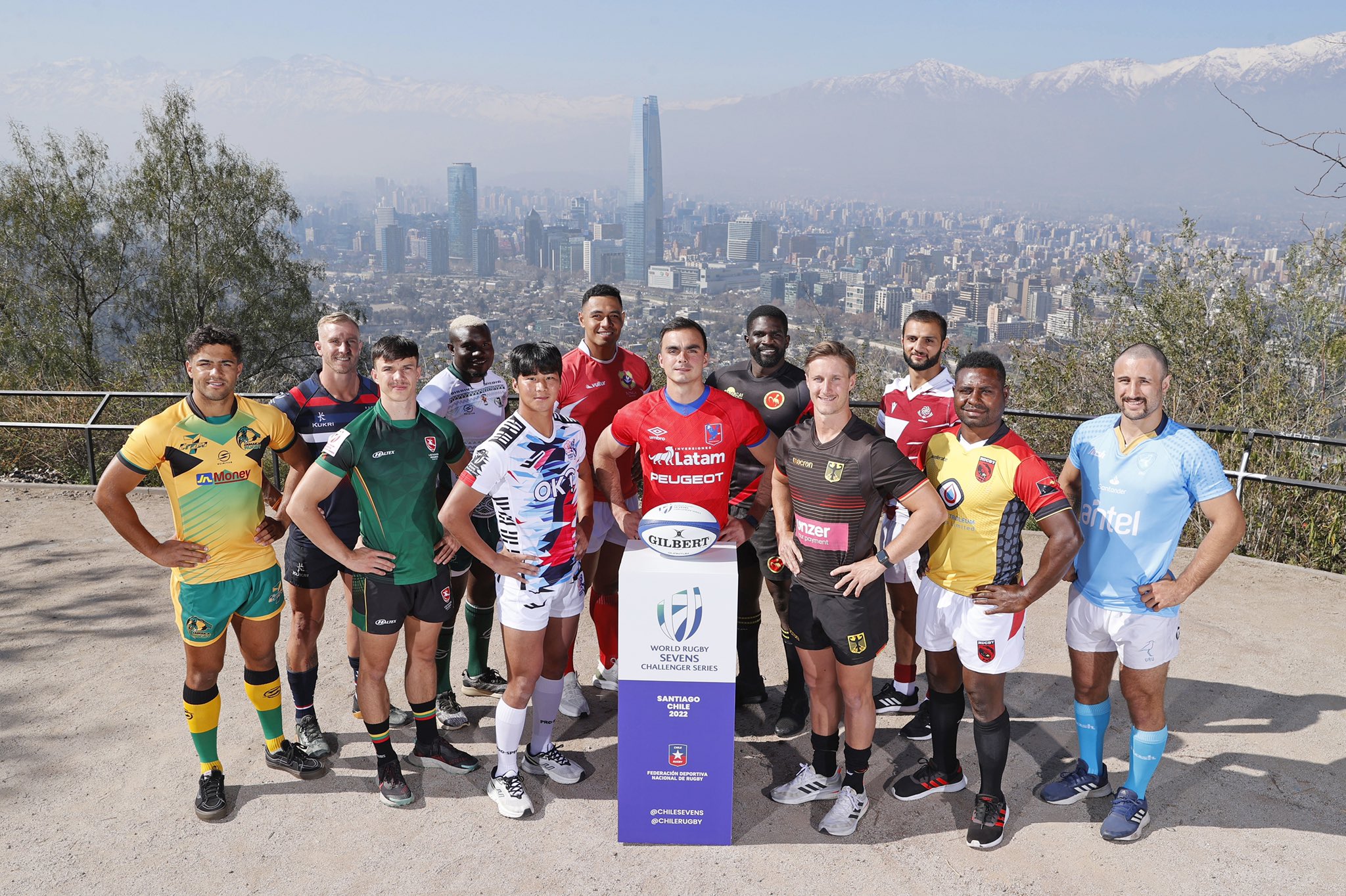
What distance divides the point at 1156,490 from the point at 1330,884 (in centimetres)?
167

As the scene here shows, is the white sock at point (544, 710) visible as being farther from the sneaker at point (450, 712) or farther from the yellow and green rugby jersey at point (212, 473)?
the yellow and green rugby jersey at point (212, 473)

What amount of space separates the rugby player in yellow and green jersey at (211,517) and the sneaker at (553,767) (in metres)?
1.32

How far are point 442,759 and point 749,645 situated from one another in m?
1.73

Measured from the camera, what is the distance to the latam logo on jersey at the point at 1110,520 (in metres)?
3.53

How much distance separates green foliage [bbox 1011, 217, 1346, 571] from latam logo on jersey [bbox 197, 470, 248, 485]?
7.32 meters

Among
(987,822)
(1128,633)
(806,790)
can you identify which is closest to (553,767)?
(806,790)

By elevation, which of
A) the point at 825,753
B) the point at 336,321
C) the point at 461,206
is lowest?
the point at 825,753

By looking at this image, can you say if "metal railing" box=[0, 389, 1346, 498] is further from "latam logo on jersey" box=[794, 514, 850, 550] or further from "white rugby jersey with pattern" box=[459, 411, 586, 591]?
"white rugby jersey with pattern" box=[459, 411, 586, 591]

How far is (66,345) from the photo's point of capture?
2228 cm

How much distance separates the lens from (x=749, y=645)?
482 cm

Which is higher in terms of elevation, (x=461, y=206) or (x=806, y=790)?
(x=461, y=206)

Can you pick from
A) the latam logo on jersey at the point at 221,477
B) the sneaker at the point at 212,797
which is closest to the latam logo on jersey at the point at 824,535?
the latam logo on jersey at the point at 221,477

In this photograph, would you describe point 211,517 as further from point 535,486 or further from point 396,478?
point 535,486

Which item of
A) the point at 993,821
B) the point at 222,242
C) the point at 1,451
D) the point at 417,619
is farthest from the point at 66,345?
the point at 993,821
